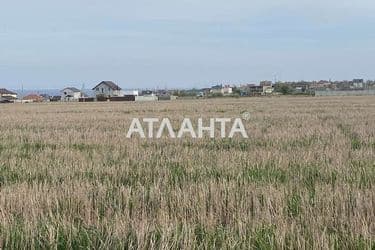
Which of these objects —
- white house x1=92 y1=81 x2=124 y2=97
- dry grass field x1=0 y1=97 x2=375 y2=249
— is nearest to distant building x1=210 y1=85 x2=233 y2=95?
white house x1=92 y1=81 x2=124 y2=97

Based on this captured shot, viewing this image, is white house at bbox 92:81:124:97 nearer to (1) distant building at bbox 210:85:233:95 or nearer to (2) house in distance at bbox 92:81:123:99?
(2) house in distance at bbox 92:81:123:99

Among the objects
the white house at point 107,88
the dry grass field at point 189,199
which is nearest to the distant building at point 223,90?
the white house at point 107,88

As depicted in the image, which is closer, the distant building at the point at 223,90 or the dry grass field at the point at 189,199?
the dry grass field at the point at 189,199

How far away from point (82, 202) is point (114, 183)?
137cm

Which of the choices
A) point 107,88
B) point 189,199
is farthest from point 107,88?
point 189,199

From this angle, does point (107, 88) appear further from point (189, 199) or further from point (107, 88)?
point (189, 199)

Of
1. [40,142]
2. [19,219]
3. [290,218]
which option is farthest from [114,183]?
[40,142]

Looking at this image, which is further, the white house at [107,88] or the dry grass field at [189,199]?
the white house at [107,88]

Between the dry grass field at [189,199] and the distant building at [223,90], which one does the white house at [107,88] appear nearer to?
the distant building at [223,90]

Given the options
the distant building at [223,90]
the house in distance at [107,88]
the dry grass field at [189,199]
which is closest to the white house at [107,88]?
the house in distance at [107,88]

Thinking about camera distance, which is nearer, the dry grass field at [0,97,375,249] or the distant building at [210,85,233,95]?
the dry grass field at [0,97,375,249]

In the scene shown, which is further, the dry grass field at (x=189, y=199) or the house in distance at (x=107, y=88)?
the house in distance at (x=107, y=88)

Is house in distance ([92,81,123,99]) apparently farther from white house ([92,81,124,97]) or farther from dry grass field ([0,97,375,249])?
dry grass field ([0,97,375,249])

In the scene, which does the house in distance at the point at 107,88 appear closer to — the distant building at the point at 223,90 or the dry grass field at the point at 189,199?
the distant building at the point at 223,90
